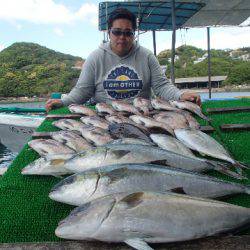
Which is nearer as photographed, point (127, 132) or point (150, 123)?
point (127, 132)

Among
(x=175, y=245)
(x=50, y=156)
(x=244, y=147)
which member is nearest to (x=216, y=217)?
(x=175, y=245)

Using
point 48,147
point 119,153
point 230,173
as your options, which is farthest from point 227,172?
point 48,147

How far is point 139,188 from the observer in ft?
7.23

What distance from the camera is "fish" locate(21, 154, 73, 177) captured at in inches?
107

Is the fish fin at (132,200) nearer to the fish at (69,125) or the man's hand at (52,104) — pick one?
the fish at (69,125)

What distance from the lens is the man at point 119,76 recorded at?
6.14 metres

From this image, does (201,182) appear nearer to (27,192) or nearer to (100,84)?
(27,192)

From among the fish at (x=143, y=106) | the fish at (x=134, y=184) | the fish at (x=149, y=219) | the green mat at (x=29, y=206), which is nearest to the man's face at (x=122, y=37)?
the fish at (x=143, y=106)

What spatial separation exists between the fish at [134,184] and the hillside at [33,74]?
30.8 meters

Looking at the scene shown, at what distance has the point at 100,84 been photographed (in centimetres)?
623

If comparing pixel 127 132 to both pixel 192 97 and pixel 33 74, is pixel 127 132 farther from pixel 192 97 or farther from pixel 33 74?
pixel 33 74

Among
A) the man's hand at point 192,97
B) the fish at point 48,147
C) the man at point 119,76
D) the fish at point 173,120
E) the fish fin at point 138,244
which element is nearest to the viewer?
the fish fin at point 138,244

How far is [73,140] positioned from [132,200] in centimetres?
171

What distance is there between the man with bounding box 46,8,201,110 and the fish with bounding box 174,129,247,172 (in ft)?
8.04
